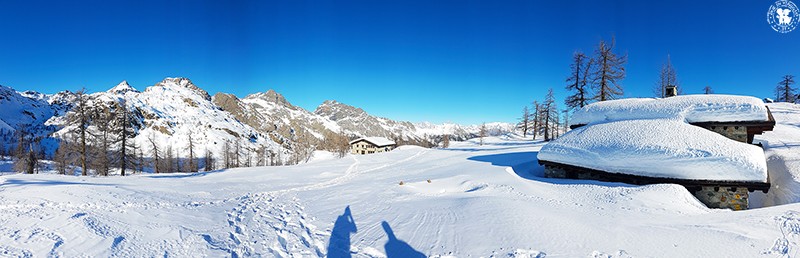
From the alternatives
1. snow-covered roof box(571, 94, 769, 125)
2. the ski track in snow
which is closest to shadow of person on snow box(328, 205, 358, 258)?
the ski track in snow

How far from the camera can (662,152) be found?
10852 millimetres

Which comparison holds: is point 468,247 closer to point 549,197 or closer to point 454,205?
point 454,205

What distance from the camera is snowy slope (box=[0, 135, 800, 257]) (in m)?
5.61

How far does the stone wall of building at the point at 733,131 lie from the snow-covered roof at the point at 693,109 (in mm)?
388

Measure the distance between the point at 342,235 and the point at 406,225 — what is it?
1.52 meters

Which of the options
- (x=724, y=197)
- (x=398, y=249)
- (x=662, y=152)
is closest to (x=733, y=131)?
(x=724, y=197)

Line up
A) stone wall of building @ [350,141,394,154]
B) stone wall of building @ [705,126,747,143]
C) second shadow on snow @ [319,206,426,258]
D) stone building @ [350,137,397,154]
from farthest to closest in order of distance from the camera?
stone wall of building @ [350,141,394,154]
stone building @ [350,137,397,154]
stone wall of building @ [705,126,747,143]
second shadow on snow @ [319,206,426,258]

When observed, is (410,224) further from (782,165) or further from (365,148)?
(365,148)

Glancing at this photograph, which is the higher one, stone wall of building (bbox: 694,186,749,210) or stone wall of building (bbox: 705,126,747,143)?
stone wall of building (bbox: 705,126,747,143)

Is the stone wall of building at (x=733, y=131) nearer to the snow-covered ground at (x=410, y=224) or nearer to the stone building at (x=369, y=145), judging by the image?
the snow-covered ground at (x=410, y=224)

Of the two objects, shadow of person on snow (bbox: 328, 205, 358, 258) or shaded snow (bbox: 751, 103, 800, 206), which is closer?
shadow of person on snow (bbox: 328, 205, 358, 258)

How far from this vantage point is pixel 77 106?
77.1 feet

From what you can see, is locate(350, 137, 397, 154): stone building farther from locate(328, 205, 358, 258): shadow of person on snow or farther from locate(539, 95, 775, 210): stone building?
locate(328, 205, 358, 258): shadow of person on snow

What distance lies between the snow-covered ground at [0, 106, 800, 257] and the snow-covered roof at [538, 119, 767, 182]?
123cm
